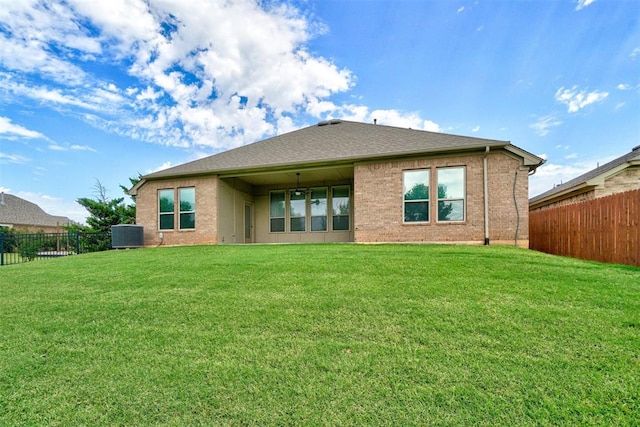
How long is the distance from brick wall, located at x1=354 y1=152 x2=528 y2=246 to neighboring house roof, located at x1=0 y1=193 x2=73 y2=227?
118 ft

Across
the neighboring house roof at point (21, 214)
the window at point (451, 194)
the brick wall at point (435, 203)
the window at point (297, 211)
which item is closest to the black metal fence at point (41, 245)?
the window at point (297, 211)

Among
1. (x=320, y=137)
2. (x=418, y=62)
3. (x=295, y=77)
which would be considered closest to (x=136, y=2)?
(x=295, y=77)

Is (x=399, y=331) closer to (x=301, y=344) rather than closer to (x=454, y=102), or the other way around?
(x=301, y=344)

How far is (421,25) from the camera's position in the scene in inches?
468

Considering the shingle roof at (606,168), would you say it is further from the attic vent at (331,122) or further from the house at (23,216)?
the house at (23,216)

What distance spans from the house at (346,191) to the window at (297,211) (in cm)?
5

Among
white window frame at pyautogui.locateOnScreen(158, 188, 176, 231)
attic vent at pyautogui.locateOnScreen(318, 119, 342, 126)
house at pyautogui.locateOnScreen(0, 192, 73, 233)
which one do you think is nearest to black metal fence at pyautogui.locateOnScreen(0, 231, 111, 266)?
white window frame at pyautogui.locateOnScreen(158, 188, 176, 231)

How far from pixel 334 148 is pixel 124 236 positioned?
960cm

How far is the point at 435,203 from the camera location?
33.4ft

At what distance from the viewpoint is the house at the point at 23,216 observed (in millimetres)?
31734

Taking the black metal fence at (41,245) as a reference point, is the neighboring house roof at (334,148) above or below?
above

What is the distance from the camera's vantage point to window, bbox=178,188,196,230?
12875 millimetres

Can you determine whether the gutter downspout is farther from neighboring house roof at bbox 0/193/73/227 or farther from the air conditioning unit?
neighboring house roof at bbox 0/193/73/227

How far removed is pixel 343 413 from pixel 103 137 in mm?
19888
